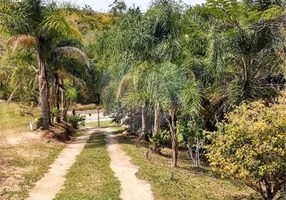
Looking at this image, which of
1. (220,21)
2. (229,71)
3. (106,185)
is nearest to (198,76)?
(229,71)

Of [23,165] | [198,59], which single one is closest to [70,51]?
[198,59]

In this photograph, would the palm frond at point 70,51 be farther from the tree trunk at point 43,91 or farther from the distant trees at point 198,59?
the distant trees at point 198,59

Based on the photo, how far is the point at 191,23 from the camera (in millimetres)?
17688

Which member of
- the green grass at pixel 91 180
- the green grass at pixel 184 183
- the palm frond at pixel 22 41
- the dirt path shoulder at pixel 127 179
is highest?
the palm frond at pixel 22 41

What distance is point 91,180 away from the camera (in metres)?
11.8

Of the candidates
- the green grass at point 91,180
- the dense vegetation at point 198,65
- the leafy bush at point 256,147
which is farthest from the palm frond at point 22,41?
the leafy bush at point 256,147

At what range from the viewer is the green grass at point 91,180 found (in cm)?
1018

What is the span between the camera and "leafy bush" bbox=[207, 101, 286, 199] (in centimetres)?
856

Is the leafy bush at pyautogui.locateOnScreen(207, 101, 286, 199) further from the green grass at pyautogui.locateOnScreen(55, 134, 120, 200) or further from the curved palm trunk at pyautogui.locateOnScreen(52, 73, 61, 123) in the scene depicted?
the curved palm trunk at pyautogui.locateOnScreen(52, 73, 61, 123)

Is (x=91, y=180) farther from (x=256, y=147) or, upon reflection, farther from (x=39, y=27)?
(x=39, y=27)

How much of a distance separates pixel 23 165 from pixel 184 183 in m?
5.98

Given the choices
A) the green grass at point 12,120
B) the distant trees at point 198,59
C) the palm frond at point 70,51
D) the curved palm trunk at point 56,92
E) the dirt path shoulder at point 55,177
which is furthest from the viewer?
the curved palm trunk at point 56,92

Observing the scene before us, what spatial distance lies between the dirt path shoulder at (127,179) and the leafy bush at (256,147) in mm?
2582

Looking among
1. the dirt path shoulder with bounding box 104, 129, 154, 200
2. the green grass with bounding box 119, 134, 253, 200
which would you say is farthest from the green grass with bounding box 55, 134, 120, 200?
the green grass with bounding box 119, 134, 253, 200
